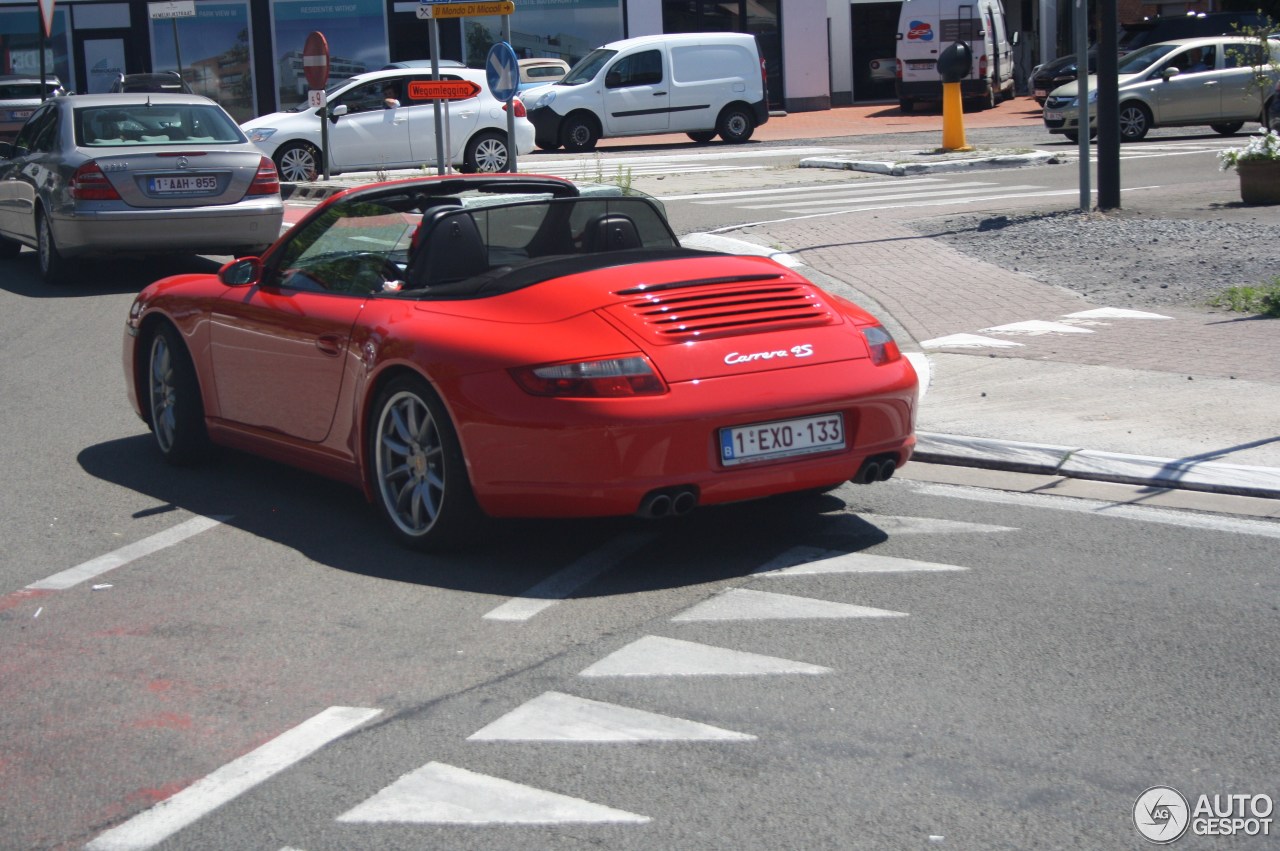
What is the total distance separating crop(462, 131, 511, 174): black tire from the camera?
75.7ft

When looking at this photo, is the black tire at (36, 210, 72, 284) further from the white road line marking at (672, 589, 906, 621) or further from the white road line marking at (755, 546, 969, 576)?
the white road line marking at (672, 589, 906, 621)

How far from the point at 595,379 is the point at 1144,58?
76.9ft

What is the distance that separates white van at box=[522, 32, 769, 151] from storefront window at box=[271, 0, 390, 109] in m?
8.73

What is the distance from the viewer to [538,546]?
605 cm

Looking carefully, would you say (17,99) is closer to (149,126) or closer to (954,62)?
(954,62)

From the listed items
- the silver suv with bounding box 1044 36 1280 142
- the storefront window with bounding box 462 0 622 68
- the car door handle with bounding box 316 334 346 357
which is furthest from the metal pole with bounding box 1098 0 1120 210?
the storefront window with bounding box 462 0 622 68

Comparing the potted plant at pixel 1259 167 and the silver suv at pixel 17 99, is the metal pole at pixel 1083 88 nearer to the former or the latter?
the potted plant at pixel 1259 167

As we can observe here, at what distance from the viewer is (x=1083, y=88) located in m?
14.2

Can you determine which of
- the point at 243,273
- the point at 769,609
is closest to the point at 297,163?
the point at 243,273

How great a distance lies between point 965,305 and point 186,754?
7775mm

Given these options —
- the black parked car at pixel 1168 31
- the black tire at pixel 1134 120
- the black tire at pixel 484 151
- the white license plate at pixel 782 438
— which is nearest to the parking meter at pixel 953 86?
the black tire at pixel 1134 120

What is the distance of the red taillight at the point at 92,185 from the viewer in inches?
514

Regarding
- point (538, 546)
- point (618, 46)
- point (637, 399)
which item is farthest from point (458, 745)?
point (618, 46)

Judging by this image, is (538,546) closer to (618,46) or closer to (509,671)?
(509,671)
